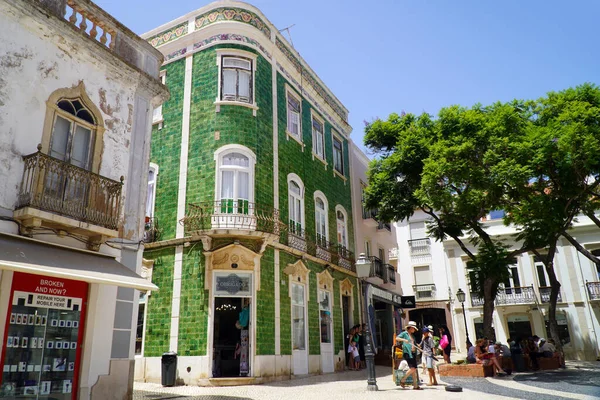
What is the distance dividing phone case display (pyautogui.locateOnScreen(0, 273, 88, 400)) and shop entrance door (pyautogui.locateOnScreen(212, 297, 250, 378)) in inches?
225

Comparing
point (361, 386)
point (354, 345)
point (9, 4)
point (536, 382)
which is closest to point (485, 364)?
Answer: point (536, 382)

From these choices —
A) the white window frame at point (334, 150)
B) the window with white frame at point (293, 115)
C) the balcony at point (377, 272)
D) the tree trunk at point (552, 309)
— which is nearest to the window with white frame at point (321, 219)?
the white window frame at point (334, 150)

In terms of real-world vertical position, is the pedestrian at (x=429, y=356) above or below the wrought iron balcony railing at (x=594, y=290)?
below

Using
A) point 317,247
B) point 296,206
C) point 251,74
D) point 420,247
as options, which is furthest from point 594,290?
point 251,74

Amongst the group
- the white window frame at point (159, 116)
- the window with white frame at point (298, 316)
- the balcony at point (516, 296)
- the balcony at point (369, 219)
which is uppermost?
the white window frame at point (159, 116)

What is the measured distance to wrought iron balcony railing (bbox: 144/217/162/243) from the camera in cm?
1522

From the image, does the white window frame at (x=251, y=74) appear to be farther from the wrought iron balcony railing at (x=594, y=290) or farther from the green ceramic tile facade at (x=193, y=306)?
the wrought iron balcony railing at (x=594, y=290)

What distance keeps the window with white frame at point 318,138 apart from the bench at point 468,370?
394 inches

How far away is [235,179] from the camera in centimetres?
1495

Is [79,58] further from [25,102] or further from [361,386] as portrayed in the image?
[361,386]

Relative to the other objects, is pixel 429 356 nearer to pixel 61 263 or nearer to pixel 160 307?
pixel 160 307

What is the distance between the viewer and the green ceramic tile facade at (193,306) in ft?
Answer: 43.6

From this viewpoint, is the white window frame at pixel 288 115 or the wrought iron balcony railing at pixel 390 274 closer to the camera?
the white window frame at pixel 288 115

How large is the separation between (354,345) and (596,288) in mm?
17040
